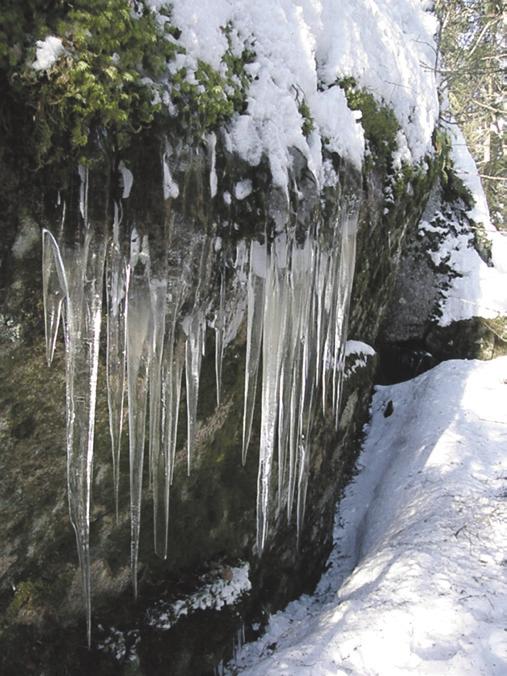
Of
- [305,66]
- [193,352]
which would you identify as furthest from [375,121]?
[193,352]

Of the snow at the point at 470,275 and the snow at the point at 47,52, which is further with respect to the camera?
the snow at the point at 470,275

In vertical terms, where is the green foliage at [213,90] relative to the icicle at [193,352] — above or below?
above

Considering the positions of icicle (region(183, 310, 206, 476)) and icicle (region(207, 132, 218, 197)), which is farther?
icicle (region(183, 310, 206, 476))

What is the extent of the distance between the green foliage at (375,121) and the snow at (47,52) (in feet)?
10.4

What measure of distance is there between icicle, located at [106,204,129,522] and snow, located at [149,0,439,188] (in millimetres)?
1101

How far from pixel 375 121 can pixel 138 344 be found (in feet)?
12.8

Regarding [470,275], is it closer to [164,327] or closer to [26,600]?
[164,327]

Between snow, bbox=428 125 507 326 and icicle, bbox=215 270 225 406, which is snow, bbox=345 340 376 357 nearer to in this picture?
snow, bbox=428 125 507 326

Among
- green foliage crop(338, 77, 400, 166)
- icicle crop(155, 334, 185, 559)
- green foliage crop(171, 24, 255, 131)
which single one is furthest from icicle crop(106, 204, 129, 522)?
green foliage crop(338, 77, 400, 166)

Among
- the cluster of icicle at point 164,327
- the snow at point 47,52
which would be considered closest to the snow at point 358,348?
the cluster of icicle at point 164,327

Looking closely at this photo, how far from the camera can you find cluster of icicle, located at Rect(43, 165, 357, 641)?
2807 millimetres

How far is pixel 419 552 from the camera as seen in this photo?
12.8 feet

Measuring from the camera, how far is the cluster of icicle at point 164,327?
2807mm

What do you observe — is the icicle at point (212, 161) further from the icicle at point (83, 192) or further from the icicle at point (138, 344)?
the icicle at point (83, 192)
